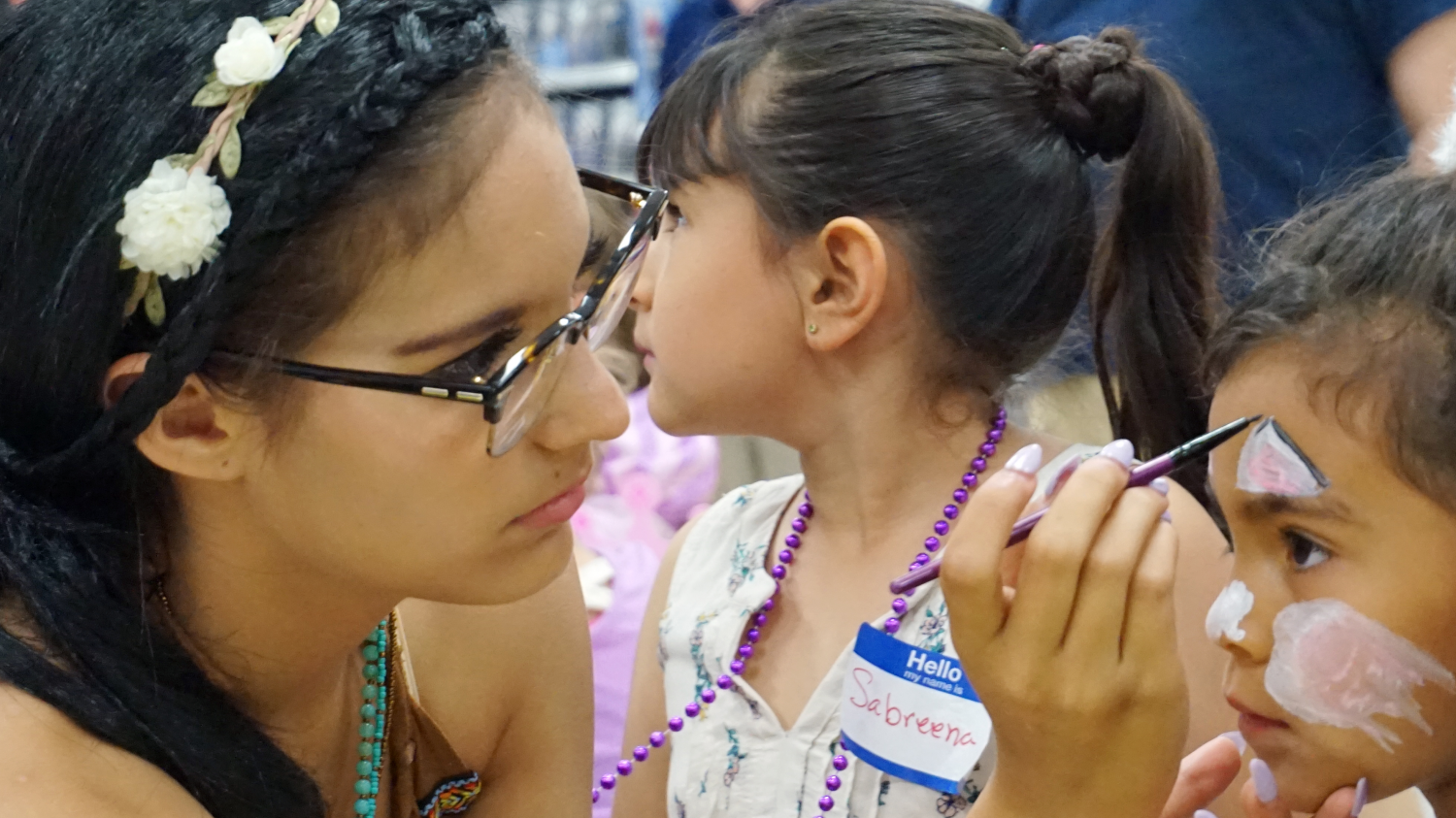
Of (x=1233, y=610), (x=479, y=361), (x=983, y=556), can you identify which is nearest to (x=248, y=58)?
(x=479, y=361)

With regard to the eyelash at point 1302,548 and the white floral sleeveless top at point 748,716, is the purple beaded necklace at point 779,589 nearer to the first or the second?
the white floral sleeveless top at point 748,716

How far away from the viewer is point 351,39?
889 millimetres

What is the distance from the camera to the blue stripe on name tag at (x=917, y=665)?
1.27 meters

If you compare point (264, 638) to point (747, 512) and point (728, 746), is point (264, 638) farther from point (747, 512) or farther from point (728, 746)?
point (747, 512)

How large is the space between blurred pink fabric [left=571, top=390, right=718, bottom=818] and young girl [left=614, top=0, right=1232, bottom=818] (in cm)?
23

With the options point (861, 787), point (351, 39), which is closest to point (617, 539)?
point (861, 787)

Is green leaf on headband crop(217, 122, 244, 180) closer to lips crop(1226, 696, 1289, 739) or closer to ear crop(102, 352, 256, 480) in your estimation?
ear crop(102, 352, 256, 480)

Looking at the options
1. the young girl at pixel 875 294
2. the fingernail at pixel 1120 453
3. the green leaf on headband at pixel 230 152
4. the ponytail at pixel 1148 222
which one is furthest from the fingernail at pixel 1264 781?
the green leaf on headband at pixel 230 152

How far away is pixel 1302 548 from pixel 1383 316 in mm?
166

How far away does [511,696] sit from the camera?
4.31 ft

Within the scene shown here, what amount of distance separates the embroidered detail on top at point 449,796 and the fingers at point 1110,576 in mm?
638

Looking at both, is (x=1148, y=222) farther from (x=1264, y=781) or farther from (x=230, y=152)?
(x=230, y=152)

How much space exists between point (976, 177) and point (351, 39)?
714 millimetres

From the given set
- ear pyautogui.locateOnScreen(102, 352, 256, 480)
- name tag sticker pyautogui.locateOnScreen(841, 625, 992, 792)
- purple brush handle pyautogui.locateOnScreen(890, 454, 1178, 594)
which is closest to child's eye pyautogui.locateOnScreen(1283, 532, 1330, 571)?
purple brush handle pyautogui.locateOnScreen(890, 454, 1178, 594)
